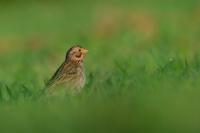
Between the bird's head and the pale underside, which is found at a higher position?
the bird's head

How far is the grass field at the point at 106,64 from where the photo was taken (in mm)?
8602

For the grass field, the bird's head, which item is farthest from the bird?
the grass field

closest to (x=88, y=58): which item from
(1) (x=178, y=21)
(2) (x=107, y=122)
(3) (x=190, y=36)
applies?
(3) (x=190, y=36)

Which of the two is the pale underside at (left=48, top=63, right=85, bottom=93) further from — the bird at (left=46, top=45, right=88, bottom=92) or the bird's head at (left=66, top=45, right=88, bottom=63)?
the bird's head at (left=66, top=45, right=88, bottom=63)

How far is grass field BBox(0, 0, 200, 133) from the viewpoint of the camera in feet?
28.2

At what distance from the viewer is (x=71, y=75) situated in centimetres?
1242

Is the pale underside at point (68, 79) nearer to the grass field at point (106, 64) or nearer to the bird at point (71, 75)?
the bird at point (71, 75)

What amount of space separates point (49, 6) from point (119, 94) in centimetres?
1598

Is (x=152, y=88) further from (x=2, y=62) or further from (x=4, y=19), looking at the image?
(x=4, y=19)

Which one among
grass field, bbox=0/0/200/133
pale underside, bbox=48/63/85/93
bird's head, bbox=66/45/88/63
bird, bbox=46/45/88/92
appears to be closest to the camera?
grass field, bbox=0/0/200/133

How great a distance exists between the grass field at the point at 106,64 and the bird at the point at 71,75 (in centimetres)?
13

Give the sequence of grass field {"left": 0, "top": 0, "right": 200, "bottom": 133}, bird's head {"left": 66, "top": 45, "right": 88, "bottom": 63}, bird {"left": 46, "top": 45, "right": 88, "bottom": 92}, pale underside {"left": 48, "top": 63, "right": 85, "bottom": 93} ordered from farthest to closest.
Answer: bird's head {"left": 66, "top": 45, "right": 88, "bottom": 63}, bird {"left": 46, "top": 45, "right": 88, "bottom": 92}, pale underside {"left": 48, "top": 63, "right": 85, "bottom": 93}, grass field {"left": 0, "top": 0, "right": 200, "bottom": 133}

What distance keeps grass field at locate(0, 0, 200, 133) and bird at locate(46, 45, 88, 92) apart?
0.13m

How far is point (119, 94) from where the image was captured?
941cm
